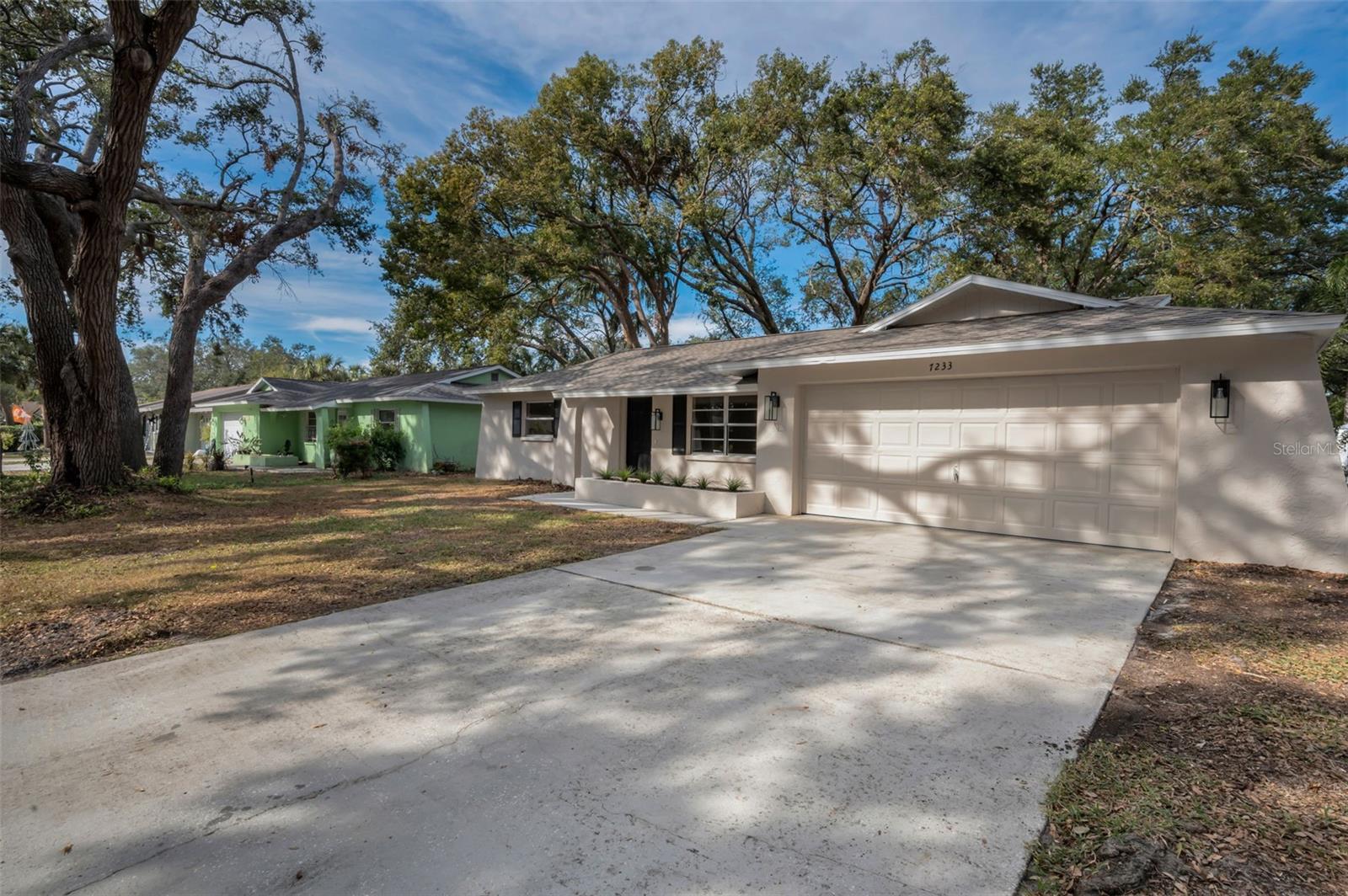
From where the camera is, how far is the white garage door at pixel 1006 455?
7.39m

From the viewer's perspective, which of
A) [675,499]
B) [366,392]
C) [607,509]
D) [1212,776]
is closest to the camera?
[1212,776]

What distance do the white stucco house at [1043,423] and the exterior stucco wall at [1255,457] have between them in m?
0.02

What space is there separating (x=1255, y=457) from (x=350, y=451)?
58.7ft

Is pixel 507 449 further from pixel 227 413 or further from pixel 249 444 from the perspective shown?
pixel 227 413

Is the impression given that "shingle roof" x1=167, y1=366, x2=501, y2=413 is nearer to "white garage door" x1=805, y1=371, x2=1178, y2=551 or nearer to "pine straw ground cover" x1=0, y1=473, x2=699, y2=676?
"pine straw ground cover" x1=0, y1=473, x2=699, y2=676

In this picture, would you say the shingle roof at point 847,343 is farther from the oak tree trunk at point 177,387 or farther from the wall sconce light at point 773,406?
the oak tree trunk at point 177,387

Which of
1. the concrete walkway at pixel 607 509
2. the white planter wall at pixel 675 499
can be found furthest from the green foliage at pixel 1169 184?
the concrete walkway at pixel 607 509

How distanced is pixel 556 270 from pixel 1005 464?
16252mm

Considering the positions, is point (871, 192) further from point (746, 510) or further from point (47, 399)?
point (47, 399)

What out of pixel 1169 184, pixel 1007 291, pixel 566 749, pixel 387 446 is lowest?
pixel 566 749

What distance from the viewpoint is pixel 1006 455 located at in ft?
27.4

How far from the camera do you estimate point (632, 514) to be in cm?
1035

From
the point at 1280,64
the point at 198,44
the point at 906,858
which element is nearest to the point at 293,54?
the point at 198,44

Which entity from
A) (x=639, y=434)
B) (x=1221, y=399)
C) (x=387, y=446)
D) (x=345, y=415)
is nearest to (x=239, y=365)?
(x=345, y=415)
